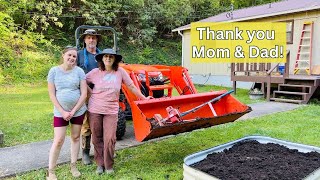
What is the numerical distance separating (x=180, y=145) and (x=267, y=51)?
824cm

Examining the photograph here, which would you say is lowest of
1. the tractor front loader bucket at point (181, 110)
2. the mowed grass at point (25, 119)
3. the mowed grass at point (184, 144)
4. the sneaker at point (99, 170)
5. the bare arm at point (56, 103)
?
the mowed grass at point (184, 144)

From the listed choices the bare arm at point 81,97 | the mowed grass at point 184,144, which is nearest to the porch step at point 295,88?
the mowed grass at point 184,144

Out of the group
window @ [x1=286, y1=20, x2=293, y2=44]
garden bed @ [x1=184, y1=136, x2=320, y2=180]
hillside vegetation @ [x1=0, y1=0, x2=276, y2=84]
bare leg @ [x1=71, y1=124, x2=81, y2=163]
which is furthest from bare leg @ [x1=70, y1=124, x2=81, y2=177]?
hillside vegetation @ [x1=0, y1=0, x2=276, y2=84]

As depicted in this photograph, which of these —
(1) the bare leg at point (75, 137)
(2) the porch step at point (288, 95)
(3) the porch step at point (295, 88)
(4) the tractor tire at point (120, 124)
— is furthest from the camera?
(2) the porch step at point (288, 95)

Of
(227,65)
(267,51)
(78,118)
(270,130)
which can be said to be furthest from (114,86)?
(227,65)

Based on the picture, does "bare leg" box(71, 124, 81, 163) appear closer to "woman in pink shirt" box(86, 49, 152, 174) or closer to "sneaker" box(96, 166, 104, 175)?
"woman in pink shirt" box(86, 49, 152, 174)

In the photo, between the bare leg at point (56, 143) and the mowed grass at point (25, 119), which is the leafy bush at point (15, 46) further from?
the bare leg at point (56, 143)

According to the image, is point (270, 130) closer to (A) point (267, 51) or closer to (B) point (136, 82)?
(B) point (136, 82)

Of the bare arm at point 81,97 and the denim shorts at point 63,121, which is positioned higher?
the bare arm at point 81,97

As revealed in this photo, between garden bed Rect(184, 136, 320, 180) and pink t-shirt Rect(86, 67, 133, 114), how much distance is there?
118cm

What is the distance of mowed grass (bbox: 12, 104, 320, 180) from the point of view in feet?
12.5

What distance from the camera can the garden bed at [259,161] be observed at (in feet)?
9.46

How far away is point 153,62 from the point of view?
71.7 ft

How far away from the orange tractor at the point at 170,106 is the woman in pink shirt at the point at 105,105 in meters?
0.30
